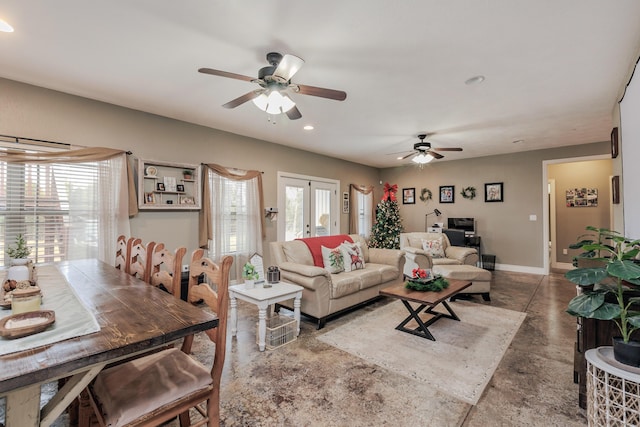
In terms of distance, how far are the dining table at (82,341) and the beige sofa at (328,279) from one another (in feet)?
5.87

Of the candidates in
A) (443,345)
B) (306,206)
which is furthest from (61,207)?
(443,345)

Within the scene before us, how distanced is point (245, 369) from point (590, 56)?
12.6 ft

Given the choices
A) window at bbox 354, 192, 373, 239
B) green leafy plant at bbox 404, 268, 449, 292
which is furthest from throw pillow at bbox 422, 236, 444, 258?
window at bbox 354, 192, 373, 239

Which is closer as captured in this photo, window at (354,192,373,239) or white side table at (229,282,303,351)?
white side table at (229,282,303,351)

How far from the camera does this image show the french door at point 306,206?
18.3 feet

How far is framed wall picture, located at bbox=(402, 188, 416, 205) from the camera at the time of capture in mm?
7629

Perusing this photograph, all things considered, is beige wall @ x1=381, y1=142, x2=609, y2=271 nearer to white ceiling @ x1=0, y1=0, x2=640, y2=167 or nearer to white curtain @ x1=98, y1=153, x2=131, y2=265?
white ceiling @ x1=0, y1=0, x2=640, y2=167

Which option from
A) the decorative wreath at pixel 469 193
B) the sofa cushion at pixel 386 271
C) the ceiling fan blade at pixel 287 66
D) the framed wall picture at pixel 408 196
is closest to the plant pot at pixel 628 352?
the ceiling fan blade at pixel 287 66

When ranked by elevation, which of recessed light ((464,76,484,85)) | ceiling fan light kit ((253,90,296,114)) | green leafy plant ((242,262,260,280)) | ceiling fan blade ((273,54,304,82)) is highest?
recessed light ((464,76,484,85))

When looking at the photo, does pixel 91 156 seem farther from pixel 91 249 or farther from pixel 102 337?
pixel 102 337

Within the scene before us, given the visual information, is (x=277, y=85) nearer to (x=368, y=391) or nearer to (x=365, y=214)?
(x=368, y=391)

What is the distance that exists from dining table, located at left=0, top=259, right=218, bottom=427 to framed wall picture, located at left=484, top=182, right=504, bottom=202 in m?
6.74

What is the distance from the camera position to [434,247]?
16.4 feet

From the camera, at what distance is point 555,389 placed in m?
2.06
